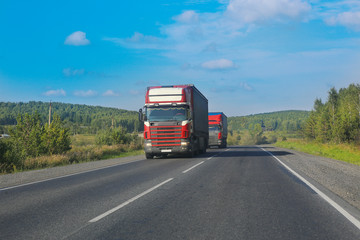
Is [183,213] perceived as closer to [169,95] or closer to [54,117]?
[169,95]

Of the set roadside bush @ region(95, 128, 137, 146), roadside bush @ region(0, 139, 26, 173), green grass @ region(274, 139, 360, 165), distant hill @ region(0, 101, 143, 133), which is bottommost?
green grass @ region(274, 139, 360, 165)

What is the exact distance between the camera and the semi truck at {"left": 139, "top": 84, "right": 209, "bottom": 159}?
19.4 meters

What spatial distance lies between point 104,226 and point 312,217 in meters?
A: 3.37

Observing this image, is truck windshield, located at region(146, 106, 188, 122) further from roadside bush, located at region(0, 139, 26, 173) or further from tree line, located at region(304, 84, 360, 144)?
tree line, located at region(304, 84, 360, 144)

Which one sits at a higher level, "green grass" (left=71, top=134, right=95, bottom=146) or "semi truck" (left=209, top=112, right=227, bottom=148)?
"semi truck" (left=209, top=112, right=227, bottom=148)

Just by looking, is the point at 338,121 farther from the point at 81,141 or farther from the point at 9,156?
the point at 81,141

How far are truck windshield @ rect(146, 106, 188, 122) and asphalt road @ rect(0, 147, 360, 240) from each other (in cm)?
1046

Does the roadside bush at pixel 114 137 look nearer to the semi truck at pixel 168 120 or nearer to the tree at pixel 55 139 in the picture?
the tree at pixel 55 139

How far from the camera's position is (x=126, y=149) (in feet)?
109

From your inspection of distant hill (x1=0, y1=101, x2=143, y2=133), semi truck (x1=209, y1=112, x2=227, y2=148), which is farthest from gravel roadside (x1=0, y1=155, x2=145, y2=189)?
distant hill (x1=0, y1=101, x2=143, y2=133)

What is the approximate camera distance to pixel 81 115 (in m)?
164

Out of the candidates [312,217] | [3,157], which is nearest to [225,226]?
[312,217]

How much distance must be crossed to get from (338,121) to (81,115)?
137 metres

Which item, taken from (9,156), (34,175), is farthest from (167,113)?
(34,175)
